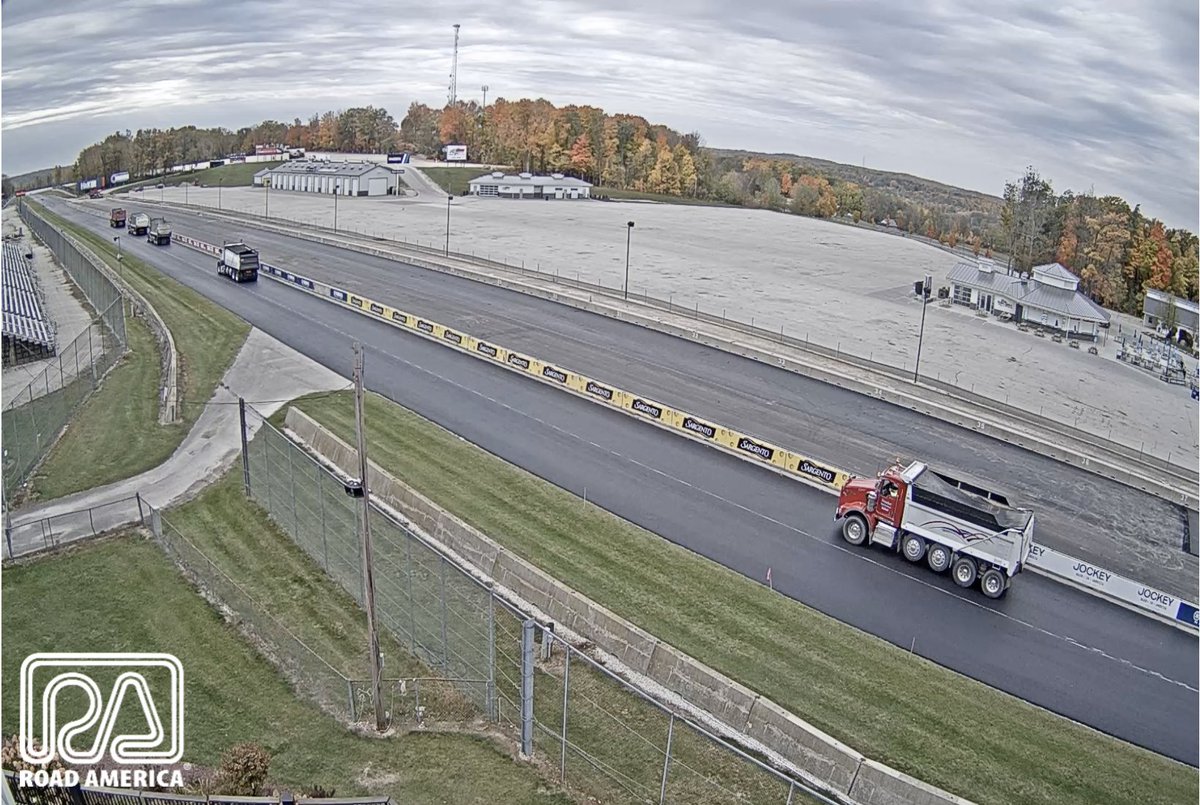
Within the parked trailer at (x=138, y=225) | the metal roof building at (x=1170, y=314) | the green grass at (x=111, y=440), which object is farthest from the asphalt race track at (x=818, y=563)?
the metal roof building at (x=1170, y=314)

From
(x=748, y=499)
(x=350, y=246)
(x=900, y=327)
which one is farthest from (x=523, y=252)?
(x=748, y=499)

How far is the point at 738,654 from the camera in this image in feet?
65.7

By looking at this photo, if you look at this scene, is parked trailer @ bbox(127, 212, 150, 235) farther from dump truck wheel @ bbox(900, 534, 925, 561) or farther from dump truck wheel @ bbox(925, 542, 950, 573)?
dump truck wheel @ bbox(925, 542, 950, 573)

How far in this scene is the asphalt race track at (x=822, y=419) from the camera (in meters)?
28.3

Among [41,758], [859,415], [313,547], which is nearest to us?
[41,758]

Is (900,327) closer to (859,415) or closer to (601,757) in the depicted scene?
(859,415)

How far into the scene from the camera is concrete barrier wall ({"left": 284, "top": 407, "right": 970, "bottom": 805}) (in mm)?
16188

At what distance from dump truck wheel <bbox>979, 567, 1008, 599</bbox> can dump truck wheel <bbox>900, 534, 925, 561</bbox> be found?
5.71ft

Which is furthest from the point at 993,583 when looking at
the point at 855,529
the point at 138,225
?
the point at 138,225

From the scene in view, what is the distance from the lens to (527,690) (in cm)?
1580

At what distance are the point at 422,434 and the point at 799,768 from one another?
64.1 ft
